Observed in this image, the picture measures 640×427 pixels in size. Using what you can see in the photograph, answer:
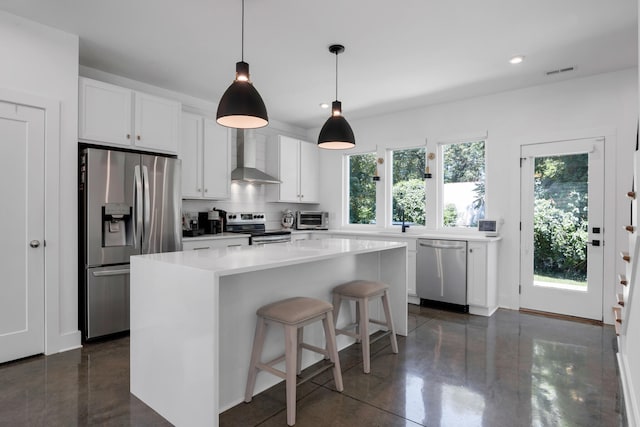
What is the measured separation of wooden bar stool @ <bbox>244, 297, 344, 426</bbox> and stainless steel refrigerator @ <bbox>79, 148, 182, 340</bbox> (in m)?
1.88

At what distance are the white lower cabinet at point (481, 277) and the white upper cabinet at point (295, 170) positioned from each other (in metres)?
2.79

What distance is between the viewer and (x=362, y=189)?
5941mm

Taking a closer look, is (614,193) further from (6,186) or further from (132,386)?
(6,186)

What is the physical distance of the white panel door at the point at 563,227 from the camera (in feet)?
12.9

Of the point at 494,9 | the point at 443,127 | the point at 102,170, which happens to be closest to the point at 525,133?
the point at 443,127

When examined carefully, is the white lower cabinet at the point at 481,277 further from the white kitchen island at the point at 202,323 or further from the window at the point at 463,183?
the white kitchen island at the point at 202,323

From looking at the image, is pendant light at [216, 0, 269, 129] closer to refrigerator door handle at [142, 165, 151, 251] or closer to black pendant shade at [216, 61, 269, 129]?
black pendant shade at [216, 61, 269, 129]

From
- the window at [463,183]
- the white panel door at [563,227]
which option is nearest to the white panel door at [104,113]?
the window at [463,183]

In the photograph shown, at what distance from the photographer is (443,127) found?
499 centimetres

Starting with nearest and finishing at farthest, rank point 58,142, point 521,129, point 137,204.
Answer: point 58,142, point 137,204, point 521,129

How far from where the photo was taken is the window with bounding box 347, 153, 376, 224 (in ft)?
19.1

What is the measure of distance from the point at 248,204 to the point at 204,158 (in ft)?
3.89

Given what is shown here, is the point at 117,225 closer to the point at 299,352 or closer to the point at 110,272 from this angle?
the point at 110,272

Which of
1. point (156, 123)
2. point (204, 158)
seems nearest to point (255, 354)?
point (156, 123)
